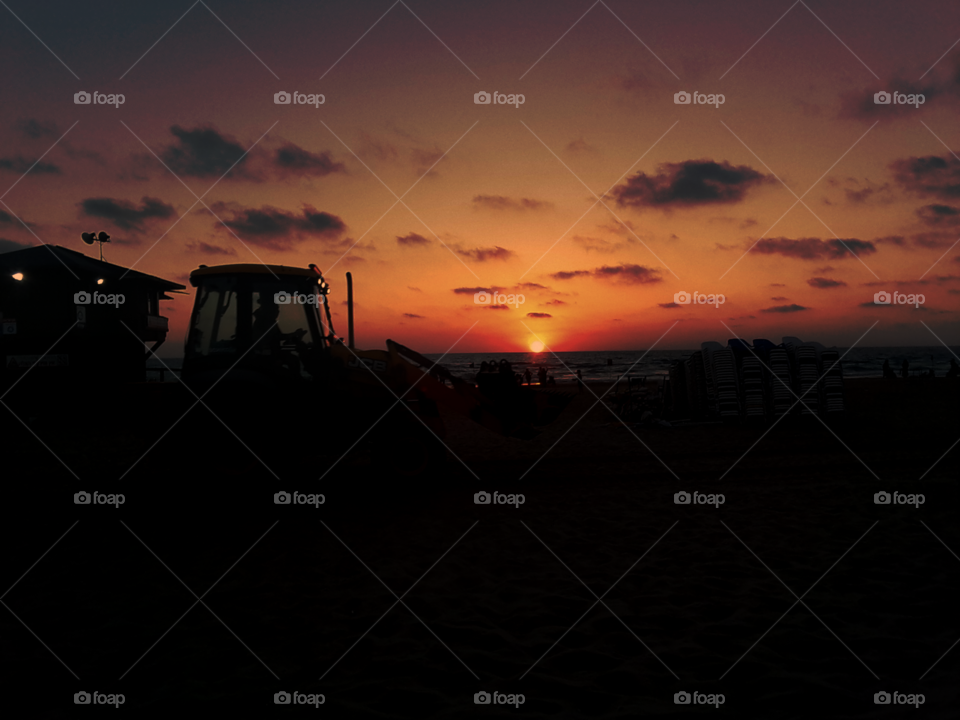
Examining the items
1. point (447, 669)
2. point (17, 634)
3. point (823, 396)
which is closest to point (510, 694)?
point (447, 669)

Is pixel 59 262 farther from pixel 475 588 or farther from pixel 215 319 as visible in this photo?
pixel 475 588

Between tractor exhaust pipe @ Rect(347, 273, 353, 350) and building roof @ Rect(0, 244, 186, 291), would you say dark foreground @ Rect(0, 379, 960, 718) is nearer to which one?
tractor exhaust pipe @ Rect(347, 273, 353, 350)

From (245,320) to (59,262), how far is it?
1843cm

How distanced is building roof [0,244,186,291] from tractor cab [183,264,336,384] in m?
17.6

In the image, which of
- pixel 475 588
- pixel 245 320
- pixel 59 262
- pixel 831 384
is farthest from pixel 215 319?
pixel 59 262

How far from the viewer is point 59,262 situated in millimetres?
21812

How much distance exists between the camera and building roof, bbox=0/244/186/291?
21.5 metres

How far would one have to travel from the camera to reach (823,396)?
1670 centimetres

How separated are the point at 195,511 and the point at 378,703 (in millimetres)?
5743

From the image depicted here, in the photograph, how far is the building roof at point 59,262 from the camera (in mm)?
21500

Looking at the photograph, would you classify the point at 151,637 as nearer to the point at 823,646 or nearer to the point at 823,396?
the point at 823,646

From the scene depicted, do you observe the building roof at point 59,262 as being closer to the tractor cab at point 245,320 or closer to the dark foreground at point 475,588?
the dark foreground at point 475,588

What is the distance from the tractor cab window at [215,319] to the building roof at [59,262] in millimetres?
17581

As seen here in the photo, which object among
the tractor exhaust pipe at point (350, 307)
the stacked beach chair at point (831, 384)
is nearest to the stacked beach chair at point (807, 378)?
the stacked beach chair at point (831, 384)
